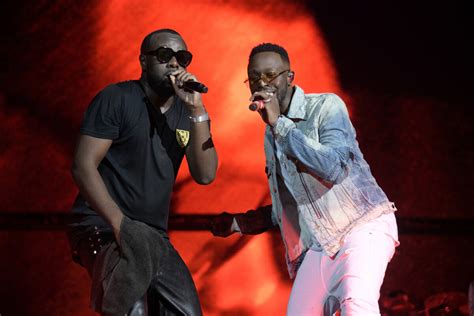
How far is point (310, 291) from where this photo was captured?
3.34 m

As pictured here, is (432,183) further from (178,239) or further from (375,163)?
(178,239)

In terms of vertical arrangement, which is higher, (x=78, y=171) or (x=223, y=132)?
(x=78, y=171)

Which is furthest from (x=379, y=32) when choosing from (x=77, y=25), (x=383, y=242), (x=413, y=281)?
(x=383, y=242)

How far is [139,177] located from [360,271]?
3.64ft

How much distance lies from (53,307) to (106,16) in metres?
2.15

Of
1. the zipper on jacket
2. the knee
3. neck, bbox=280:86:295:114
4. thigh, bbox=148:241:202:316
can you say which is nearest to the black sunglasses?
neck, bbox=280:86:295:114

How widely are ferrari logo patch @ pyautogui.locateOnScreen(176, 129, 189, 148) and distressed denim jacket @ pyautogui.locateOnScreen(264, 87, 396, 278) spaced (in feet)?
1.50

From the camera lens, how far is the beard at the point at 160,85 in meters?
3.38

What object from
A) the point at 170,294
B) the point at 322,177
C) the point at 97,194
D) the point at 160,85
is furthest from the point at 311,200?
the point at 97,194

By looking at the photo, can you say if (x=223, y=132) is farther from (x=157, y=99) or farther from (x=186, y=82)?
(x=186, y=82)

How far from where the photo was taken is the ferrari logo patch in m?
3.43

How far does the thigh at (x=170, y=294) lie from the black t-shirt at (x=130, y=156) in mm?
246

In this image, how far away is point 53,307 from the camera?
193 inches

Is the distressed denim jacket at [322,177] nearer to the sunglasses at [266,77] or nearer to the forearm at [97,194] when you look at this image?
the sunglasses at [266,77]
